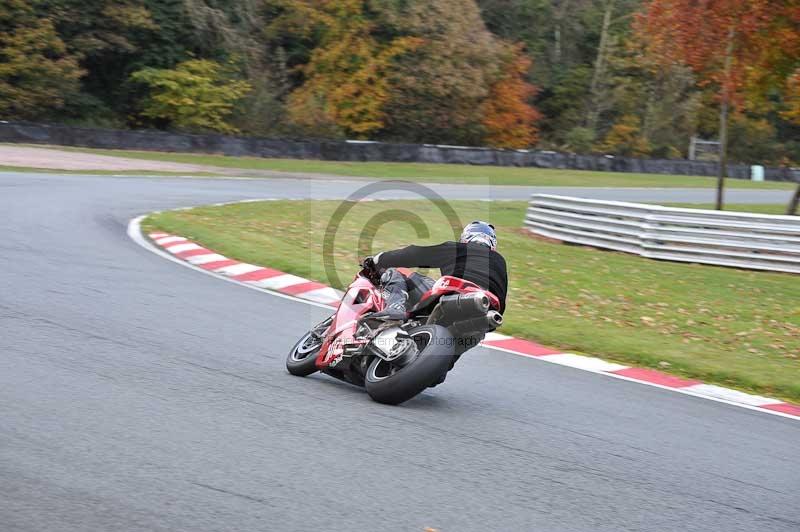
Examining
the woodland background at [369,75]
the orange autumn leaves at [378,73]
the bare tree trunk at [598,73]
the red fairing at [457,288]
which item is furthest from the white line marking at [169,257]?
the bare tree trunk at [598,73]

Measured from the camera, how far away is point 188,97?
4381 centimetres

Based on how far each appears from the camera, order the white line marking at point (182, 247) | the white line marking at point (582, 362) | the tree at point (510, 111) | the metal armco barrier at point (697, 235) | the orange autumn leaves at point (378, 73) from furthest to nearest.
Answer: the tree at point (510, 111)
the orange autumn leaves at point (378, 73)
the metal armco barrier at point (697, 235)
the white line marking at point (182, 247)
the white line marking at point (582, 362)

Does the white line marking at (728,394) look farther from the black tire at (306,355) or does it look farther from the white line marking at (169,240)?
the white line marking at (169,240)

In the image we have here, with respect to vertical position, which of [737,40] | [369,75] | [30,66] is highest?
[737,40]

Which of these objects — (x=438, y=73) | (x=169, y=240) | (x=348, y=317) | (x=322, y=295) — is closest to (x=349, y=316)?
(x=348, y=317)

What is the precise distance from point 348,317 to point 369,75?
41.5 meters

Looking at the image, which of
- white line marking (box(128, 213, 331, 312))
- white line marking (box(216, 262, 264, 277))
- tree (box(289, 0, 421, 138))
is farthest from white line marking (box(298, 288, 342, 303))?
tree (box(289, 0, 421, 138))

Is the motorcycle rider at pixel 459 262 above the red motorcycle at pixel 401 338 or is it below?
above

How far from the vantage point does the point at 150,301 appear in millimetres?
10359

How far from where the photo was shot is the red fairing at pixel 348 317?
7578 millimetres

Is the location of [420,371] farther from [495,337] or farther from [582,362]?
[495,337]

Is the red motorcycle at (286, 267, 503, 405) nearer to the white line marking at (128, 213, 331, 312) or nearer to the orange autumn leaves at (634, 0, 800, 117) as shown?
the white line marking at (128, 213, 331, 312)

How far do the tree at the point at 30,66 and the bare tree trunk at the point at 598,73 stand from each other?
30548mm

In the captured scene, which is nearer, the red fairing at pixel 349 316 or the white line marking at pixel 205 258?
the red fairing at pixel 349 316
